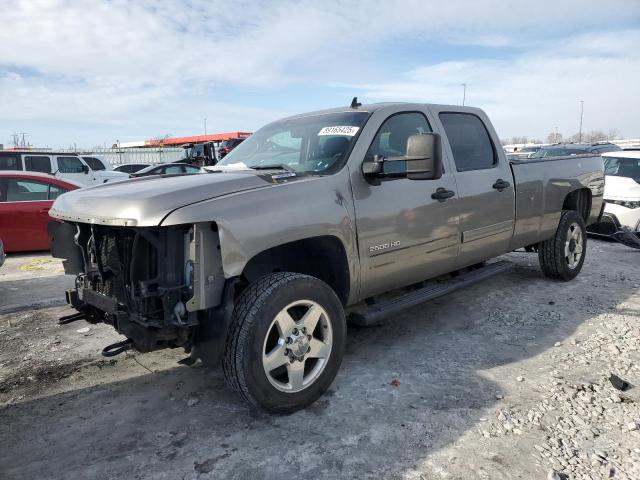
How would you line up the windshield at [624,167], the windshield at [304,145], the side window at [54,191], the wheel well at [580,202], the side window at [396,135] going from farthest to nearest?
the windshield at [624,167] → the side window at [54,191] → the wheel well at [580,202] → the side window at [396,135] → the windshield at [304,145]

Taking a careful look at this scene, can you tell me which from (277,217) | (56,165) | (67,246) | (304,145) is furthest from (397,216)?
(56,165)

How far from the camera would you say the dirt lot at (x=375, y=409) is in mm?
2592

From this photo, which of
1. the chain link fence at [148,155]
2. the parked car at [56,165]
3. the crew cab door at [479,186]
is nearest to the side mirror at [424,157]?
the crew cab door at [479,186]

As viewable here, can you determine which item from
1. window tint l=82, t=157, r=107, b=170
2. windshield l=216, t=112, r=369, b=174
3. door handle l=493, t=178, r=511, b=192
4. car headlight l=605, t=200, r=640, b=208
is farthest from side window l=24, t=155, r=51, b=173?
car headlight l=605, t=200, r=640, b=208

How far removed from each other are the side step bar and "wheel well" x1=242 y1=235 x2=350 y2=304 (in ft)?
0.71

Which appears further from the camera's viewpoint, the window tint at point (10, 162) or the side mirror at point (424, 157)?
the window tint at point (10, 162)

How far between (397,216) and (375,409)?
4.43 feet

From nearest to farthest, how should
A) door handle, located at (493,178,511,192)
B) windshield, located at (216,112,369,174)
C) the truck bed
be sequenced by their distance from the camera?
1. windshield, located at (216,112,369,174)
2. door handle, located at (493,178,511,192)
3. the truck bed

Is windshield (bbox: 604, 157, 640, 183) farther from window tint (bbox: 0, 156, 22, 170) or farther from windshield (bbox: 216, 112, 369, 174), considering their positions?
window tint (bbox: 0, 156, 22, 170)

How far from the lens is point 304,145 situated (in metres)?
3.86

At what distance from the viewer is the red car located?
26.3ft

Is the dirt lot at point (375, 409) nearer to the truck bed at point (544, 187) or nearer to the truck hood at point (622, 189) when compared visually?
the truck bed at point (544, 187)

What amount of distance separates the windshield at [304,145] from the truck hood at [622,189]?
6.27 meters

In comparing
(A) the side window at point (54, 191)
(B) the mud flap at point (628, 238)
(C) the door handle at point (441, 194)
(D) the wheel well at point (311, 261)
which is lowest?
(B) the mud flap at point (628, 238)
